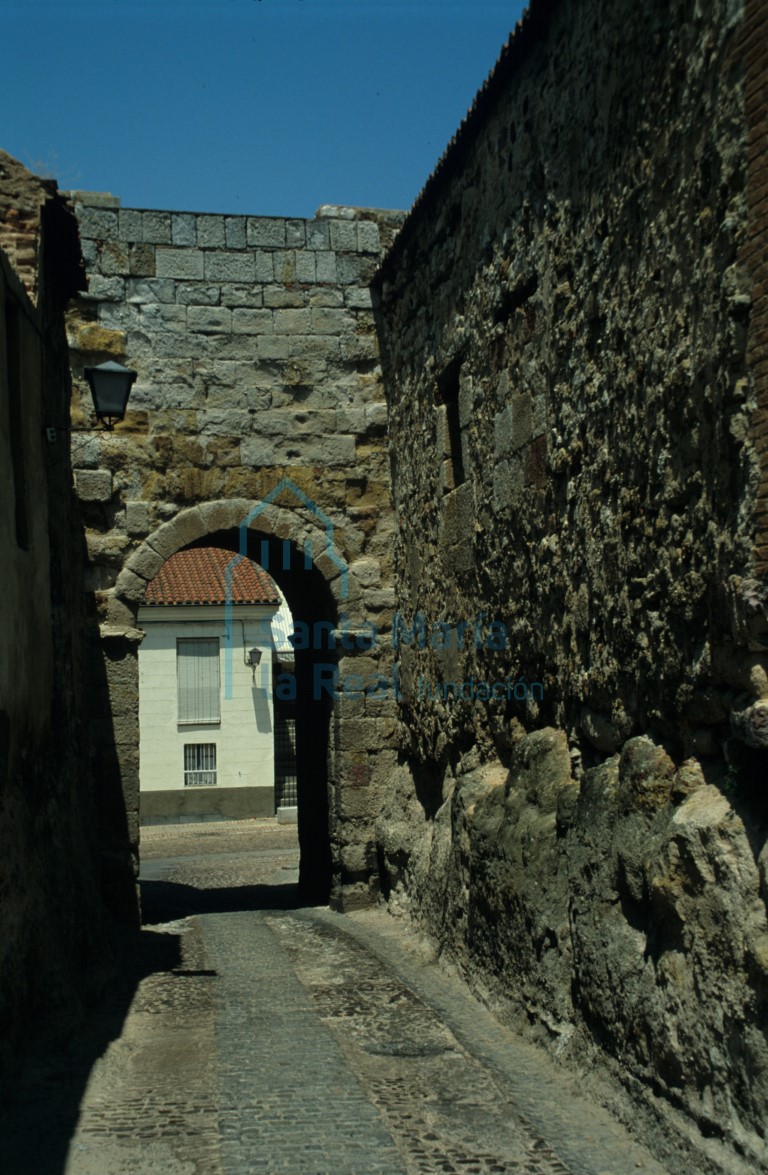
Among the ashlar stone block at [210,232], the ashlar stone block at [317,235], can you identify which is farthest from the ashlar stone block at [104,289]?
the ashlar stone block at [317,235]

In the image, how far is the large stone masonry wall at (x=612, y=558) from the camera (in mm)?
3830

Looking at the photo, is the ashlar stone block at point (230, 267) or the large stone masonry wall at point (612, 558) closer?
the large stone masonry wall at point (612, 558)

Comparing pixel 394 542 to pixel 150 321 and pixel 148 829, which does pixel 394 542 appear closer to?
pixel 150 321

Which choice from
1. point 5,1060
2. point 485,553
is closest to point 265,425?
point 485,553

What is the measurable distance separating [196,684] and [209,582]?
1.85 m

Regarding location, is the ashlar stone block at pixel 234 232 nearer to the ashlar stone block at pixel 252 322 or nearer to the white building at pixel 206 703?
the ashlar stone block at pixel 252 322

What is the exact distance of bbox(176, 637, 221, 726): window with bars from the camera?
811 inches

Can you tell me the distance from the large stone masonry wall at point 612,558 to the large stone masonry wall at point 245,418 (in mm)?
1661

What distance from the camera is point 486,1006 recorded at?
6.07 metres

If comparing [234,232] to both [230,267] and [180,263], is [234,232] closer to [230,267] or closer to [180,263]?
[230,267]

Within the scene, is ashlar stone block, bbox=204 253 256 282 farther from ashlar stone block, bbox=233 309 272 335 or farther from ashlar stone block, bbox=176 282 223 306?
ashlar stone block, bbox=233 309 272 335

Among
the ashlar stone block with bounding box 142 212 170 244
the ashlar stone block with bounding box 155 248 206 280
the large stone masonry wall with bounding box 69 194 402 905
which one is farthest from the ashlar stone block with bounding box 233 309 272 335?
the ashlar stone block with bounding box 142 212 170 244

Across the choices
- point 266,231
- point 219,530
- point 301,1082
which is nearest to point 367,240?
point 266,231

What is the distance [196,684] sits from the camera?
67.9 feet
